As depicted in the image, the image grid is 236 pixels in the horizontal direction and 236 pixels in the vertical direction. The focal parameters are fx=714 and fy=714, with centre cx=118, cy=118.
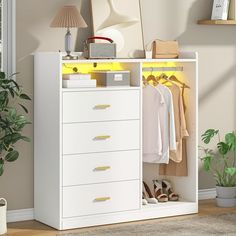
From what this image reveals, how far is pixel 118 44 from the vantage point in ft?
17.3

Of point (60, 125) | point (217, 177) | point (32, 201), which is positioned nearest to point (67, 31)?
point (60, 125)

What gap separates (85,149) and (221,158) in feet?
5.18

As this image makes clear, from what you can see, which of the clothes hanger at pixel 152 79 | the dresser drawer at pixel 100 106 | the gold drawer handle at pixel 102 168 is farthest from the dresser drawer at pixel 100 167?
the clothes hanger at pixel 152 79

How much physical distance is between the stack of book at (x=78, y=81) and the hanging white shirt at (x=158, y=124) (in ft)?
1.82

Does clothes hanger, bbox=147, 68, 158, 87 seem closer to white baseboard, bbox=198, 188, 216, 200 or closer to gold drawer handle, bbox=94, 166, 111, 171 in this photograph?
gold drawer handle, bbox=94, 166, 111, 171

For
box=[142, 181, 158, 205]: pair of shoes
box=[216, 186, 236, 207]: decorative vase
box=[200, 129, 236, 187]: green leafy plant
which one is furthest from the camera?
box=[216, 186, 236, 207]: decorative vase

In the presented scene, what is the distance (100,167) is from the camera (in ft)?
16.3

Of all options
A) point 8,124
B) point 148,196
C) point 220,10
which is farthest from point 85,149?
point 220,10

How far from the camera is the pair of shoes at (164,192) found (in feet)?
18.0

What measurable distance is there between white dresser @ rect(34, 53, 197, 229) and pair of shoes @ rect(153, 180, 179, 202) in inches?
10.1

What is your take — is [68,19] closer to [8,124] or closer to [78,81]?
[78,81]

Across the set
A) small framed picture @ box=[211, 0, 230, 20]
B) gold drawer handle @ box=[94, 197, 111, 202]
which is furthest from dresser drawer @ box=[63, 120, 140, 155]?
small framed picture @ box=[211, 0, 230, 20]

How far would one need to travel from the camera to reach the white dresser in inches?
189

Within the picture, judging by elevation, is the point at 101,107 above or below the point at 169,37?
below
